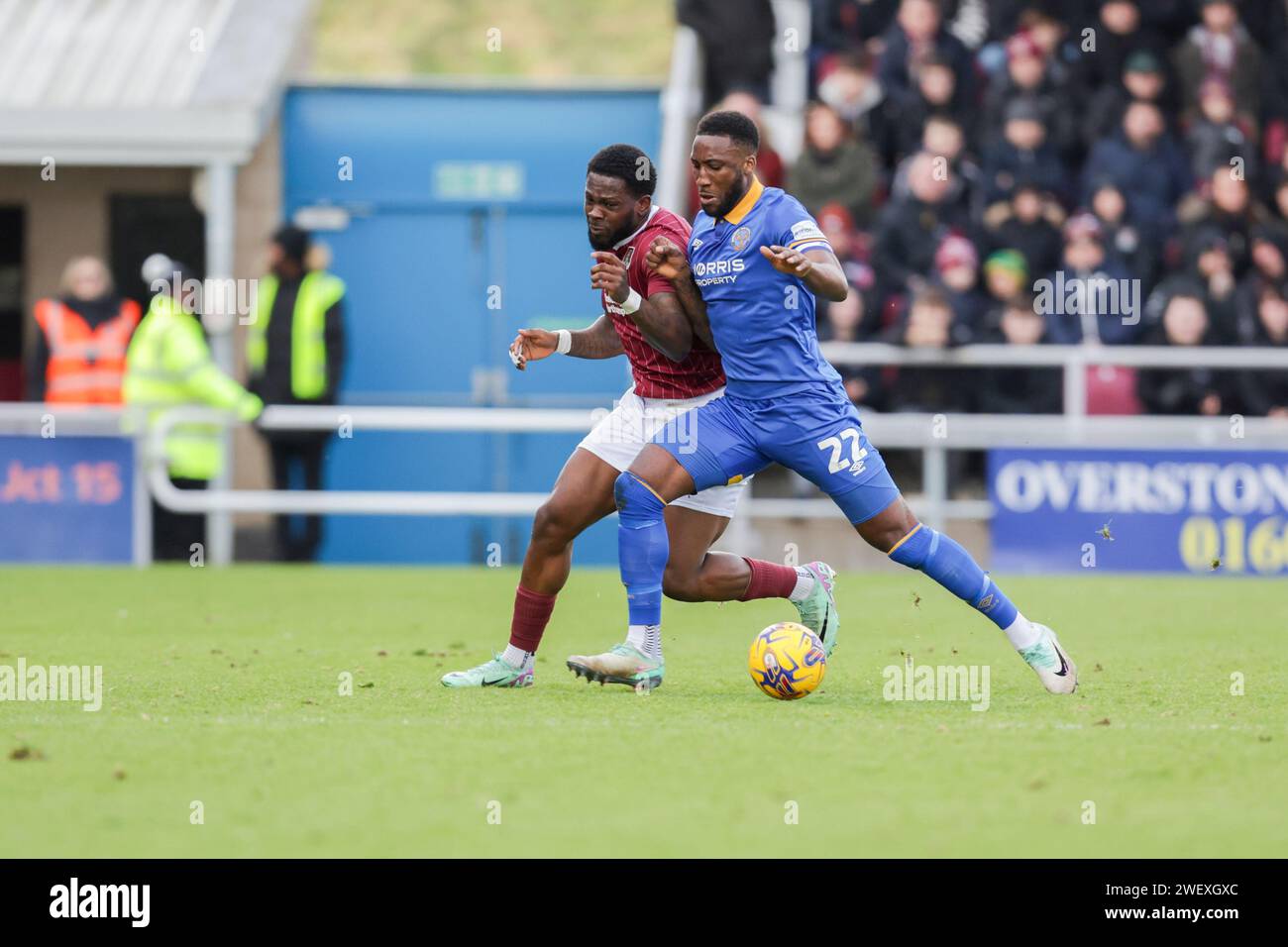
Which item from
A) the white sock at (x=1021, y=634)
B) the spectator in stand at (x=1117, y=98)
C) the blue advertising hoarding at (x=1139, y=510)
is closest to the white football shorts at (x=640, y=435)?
the white sock at (x=1021, y=634)

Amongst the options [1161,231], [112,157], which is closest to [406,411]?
[112,157]

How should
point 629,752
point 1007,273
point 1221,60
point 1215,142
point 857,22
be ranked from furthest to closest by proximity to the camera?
1. point 857,22
2. point 1221,60
3. point 1215,142
4. point 1007,273
5. point 629,752

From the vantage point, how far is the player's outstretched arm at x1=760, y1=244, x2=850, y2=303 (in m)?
7.71

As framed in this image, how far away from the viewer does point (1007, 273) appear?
52.4ft

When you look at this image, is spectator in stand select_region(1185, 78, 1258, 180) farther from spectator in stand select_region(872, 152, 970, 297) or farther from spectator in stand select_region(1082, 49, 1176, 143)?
Result: spectator in stand select_region(872, 152, 970, 297)

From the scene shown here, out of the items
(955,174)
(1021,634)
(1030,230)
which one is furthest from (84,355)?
(1021,634)

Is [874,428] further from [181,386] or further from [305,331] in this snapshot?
[181,386]

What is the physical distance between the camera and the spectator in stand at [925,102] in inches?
661

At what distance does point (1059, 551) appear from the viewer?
624 inches

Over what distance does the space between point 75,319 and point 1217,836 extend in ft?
41.0

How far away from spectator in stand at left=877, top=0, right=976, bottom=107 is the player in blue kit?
29.9 ft

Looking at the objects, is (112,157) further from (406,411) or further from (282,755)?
(282,755)

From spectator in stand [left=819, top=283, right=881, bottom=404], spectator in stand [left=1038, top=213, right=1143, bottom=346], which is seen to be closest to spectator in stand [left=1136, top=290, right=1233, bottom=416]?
spectator in stand [left=1038, top=213, right=1143, bottom=346]

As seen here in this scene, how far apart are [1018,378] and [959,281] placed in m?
0.89
